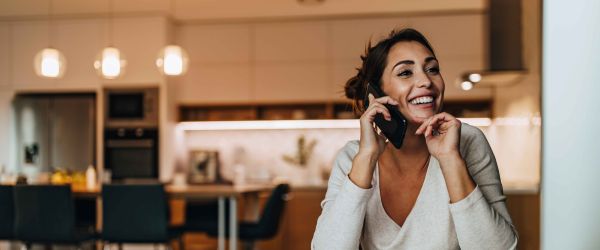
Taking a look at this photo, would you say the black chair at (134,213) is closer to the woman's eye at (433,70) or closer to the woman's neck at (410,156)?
the woman's neck at (410,156)

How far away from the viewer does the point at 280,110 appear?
6.52 metres

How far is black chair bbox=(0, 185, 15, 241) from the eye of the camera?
382 cm

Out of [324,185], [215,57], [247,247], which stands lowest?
[247,247]

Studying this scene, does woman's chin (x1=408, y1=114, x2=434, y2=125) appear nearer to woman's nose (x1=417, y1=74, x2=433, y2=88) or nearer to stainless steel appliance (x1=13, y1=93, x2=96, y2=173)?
woman's nose (x1=417, y1=74, x2=433, y2=88)

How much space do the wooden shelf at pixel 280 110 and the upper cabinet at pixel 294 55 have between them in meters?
0.17

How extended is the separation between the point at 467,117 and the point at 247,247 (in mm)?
2285

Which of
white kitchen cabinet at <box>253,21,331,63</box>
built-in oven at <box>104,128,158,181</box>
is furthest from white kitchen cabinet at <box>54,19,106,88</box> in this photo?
white kitchen cabinet at <box>253,21,331,63</box>

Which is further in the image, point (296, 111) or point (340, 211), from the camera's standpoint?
point (296, 111)

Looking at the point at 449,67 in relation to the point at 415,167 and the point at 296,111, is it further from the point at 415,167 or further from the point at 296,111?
the point at 415,167

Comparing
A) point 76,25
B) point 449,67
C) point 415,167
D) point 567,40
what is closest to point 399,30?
point 415,167

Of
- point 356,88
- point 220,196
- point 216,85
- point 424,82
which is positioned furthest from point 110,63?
point 424,82

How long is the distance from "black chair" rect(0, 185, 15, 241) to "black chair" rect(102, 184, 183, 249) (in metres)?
0.51

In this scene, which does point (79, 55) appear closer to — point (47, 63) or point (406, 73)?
point (47, 63)

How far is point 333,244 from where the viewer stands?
1320mm
